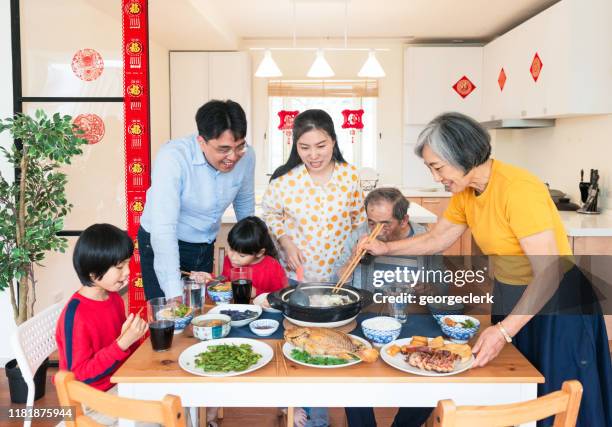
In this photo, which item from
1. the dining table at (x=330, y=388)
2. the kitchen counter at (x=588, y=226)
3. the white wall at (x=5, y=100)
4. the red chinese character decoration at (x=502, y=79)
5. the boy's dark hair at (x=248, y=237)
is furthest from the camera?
the red chinese character decoration at (x=502, y=79)

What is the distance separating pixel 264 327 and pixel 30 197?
1.68 meters

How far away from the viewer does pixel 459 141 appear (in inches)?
65.1

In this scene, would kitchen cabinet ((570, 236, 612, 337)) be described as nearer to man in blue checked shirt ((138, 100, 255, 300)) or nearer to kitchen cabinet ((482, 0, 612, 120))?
kitchen cabinet ((482, 0, 612, 120))

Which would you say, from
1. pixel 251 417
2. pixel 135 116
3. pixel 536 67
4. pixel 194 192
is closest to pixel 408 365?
pixel 194 192

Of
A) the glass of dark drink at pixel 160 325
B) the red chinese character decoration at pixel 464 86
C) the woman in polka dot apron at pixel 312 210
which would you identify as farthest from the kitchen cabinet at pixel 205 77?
the glass of dark drink at pixel 160 325

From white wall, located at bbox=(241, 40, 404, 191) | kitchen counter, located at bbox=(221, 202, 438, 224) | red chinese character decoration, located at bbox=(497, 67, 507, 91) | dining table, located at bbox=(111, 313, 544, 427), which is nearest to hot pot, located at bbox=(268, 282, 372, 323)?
dining table, located at bbox=(111, 313, 544, 427)

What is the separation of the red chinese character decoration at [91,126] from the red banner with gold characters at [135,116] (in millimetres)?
193

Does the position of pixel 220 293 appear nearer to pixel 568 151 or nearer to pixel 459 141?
pixel 459 141

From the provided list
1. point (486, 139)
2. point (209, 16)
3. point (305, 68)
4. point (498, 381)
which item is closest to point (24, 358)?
point (498, 381)

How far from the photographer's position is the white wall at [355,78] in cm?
653

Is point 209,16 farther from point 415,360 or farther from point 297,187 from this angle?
point 415,360

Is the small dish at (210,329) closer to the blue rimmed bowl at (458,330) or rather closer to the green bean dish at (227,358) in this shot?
the green bean dish at (227,358)

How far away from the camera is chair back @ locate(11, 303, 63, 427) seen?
175 centimetres

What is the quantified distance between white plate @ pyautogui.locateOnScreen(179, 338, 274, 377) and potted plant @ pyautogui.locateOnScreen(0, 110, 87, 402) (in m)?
1.46
